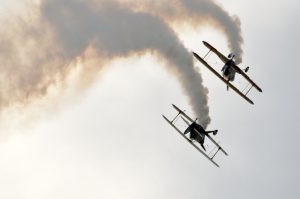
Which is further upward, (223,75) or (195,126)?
(223,75)

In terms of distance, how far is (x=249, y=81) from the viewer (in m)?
120

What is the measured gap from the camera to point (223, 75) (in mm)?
114562

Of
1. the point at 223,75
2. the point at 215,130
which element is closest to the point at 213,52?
the point at 223,75

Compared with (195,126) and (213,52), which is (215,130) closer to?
(195,126)

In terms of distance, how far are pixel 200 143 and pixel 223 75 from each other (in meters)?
10.1

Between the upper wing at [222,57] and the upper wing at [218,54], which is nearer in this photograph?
the upper wing at [218,54]

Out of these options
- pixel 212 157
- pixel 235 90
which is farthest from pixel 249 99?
pixel 212 157

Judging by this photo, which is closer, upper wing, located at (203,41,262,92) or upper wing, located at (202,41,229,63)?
upper wing, located at (202,41,229,63)

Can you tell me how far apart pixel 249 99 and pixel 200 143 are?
1233 cm

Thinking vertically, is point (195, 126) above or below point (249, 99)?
below

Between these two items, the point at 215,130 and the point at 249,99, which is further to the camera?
the point at 249,99

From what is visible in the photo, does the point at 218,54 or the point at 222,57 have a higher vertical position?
the point at 218,54

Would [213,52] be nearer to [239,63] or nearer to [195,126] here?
[239,63]

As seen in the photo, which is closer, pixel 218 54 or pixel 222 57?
pixel 222 57
